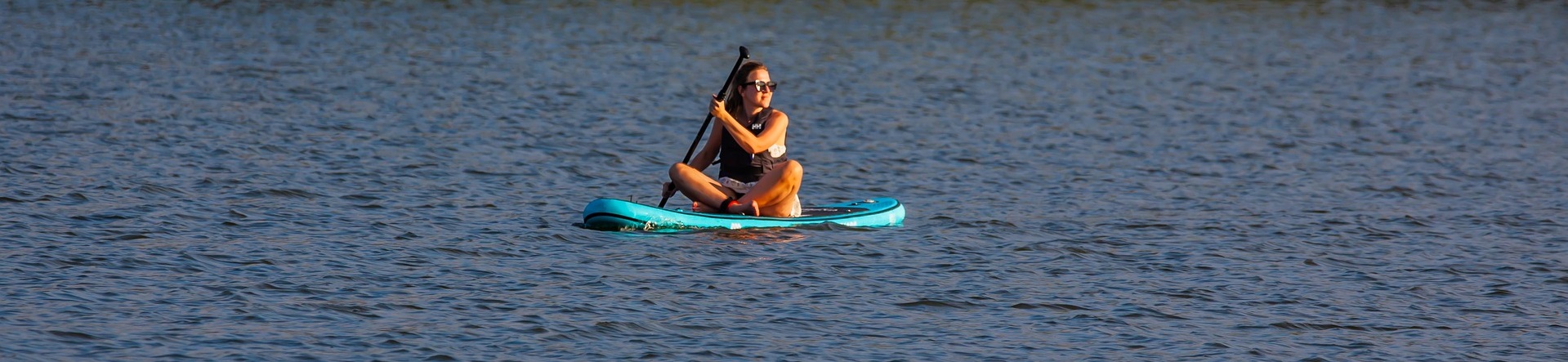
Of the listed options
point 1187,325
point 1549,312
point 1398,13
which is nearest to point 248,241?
point 1187,325

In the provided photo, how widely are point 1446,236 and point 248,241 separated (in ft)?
24.7

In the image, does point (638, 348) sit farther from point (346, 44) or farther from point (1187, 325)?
point (346, 44)

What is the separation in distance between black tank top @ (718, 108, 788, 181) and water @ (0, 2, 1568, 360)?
1.49 feet

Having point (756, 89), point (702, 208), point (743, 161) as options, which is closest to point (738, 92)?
point (756, 89)

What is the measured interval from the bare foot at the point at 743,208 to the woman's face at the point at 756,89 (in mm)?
615

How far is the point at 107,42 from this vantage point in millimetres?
23094

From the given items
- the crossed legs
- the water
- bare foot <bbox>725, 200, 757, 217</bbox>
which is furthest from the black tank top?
the water

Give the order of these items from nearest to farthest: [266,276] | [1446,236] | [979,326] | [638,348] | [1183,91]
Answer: [638,348] < [979,326] < [266,276] < [1446,236] < [1183,91]

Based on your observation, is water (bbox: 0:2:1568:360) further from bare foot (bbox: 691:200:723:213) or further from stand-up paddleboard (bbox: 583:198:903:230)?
bare foot (bbox: 691:200:723:213)

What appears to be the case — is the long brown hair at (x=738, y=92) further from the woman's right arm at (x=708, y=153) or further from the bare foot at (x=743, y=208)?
the bare foot at (x=743, y=208)

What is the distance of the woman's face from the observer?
10.7m

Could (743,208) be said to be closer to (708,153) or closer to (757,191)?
(757,191)

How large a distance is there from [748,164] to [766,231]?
0.46 metres

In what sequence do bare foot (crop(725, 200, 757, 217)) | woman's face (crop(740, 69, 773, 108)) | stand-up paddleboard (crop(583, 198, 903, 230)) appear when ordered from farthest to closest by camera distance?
1. bare foot (crop(725, 200, 757, 217))
2. stand-up paddleboard (crop(583, 198, 903, 230))
3. woman's face (crop(740, 69, 773, 108))
